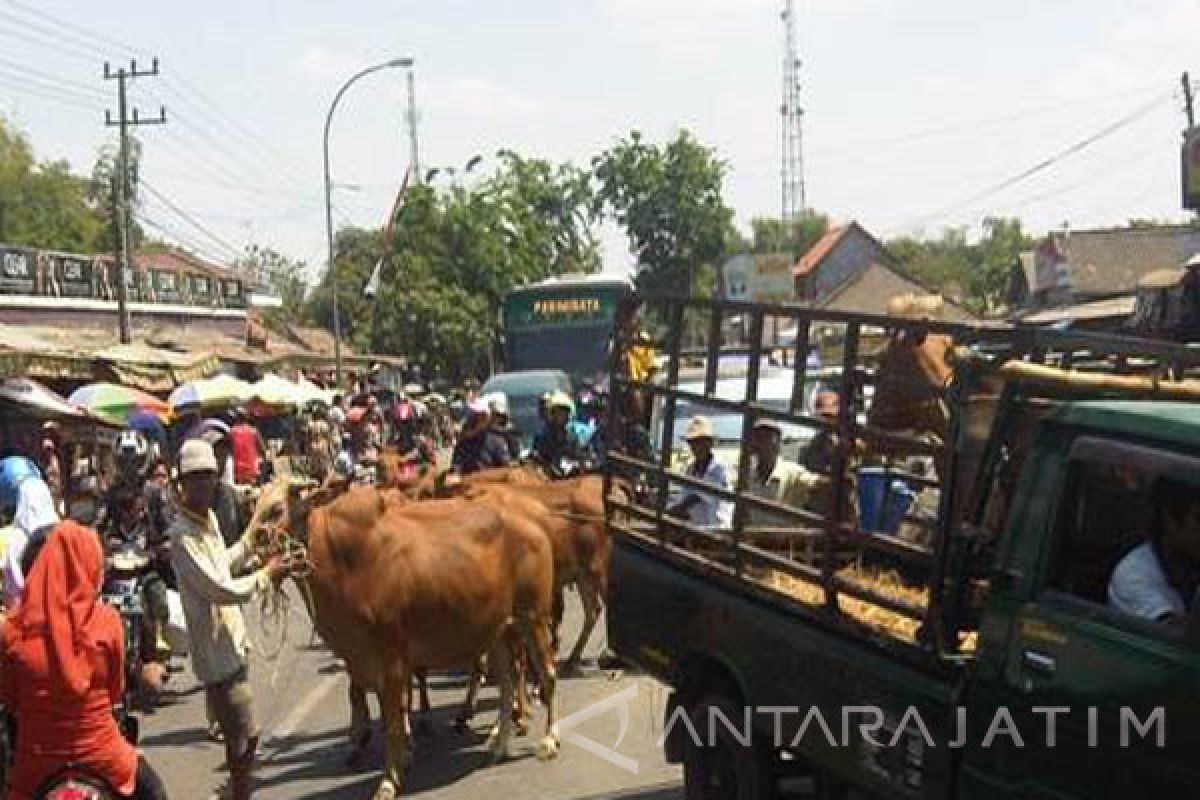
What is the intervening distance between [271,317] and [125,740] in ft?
246

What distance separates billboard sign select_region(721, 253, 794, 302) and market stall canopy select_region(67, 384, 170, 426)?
4908cm

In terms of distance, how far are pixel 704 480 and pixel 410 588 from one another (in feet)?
5.58

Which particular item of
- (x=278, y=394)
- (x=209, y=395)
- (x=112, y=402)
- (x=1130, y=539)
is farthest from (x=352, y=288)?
(x=1130, y=539)

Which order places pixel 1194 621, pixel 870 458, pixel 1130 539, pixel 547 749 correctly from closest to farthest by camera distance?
pixel 1194 621
pixel 1130 539
pixel 870 458
pixel 547 749

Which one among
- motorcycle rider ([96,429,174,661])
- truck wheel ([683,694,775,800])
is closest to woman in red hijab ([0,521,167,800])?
truck wheel ([683,694,775,800])

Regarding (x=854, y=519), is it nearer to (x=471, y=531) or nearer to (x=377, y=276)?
(x=471, y=531)

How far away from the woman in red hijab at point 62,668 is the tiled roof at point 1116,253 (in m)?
45.4

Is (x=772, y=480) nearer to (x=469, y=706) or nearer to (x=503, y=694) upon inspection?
(x=503, y=694)

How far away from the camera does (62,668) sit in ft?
17.1

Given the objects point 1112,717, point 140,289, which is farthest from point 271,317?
point 1112,717

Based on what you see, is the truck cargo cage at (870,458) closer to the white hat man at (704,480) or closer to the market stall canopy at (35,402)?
the white hat man at (704,480)

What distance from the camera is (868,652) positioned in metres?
5.37

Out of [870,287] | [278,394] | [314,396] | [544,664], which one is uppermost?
[870,287]

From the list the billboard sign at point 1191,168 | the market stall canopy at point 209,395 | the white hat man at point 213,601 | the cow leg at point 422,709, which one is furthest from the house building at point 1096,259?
the white hat man at point 213,601
